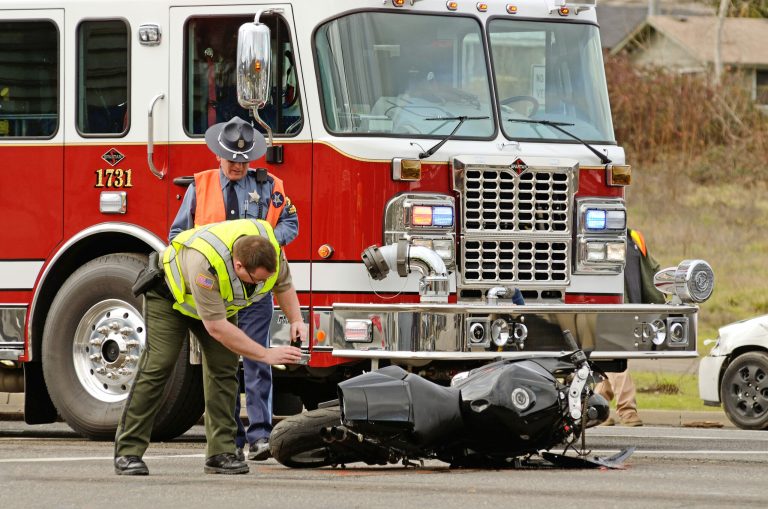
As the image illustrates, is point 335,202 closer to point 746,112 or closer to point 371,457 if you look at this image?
point 371,457

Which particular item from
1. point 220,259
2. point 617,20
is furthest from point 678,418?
point 617,20

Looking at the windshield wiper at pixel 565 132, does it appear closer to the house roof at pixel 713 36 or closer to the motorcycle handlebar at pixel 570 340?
the motorcycle handlebar at pixel 570 340

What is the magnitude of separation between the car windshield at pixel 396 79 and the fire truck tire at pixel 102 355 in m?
1.69

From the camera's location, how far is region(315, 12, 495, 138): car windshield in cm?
1068

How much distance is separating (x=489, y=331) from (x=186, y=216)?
72.7 inches

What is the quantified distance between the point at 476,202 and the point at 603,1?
63.4m

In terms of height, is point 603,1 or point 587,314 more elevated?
point 603,1

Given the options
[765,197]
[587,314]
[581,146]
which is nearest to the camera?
[587,314]

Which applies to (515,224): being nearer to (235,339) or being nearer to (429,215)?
(429,215)

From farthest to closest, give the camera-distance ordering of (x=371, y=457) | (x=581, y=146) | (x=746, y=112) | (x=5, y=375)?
(x=746, y=112)
(x=5, y=375)
(x=581, y=146)
(x=371, y=457)

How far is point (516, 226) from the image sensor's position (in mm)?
10922

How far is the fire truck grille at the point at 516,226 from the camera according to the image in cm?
1079

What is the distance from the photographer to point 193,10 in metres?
11.1

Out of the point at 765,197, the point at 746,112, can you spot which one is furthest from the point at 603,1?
the point at 765,197
